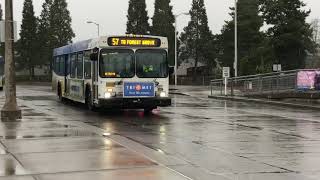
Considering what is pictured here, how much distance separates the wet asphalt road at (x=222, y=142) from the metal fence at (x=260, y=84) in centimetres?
1038

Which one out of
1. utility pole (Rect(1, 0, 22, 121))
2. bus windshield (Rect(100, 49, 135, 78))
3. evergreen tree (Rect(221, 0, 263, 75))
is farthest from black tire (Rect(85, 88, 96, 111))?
evergreen tree (Rect(221, 0, 263, 75))

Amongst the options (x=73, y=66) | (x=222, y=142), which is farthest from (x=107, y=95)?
(x=222, y=142)

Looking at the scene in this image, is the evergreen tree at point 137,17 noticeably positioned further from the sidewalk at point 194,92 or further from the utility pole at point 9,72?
the utility pole at point 9,72

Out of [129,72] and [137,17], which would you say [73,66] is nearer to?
[129,72]

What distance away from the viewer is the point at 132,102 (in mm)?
21578

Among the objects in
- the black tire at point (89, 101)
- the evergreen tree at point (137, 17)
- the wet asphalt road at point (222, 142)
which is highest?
the evergreen tree at point (137, 17)

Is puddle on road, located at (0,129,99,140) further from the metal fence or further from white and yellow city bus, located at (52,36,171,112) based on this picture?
the metal fence

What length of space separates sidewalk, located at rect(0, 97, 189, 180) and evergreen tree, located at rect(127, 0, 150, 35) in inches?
2836

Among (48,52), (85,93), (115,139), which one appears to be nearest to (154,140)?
(115,139)

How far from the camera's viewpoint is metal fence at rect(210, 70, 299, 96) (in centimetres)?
3231

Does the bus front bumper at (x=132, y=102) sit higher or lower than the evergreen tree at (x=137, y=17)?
lower

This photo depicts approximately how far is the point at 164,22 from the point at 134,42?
62954mm

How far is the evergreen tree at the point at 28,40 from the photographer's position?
324 feet

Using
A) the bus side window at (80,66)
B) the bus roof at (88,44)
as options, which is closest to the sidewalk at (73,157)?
the bus roof at (88,44)
